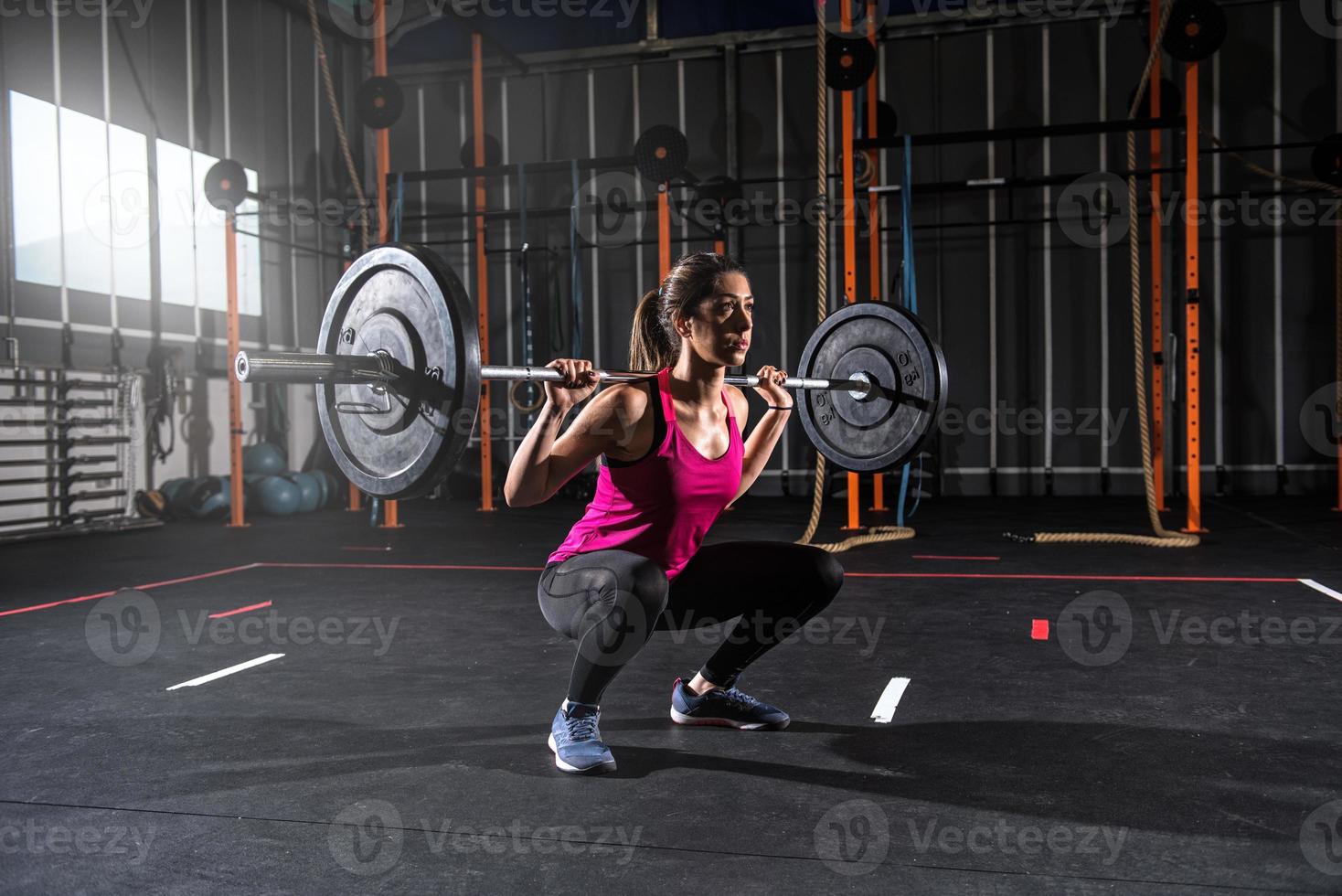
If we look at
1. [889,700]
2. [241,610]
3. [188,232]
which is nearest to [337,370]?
[889,700]

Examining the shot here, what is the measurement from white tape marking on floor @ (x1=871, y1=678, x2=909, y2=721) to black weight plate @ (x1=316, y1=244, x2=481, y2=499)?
43.3 inches

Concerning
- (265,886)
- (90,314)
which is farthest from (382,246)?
(90,314)

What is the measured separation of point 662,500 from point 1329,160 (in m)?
6.65

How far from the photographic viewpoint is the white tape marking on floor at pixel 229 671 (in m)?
2.60

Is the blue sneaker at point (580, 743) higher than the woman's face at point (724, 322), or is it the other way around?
the woman's face at point (724, 322)

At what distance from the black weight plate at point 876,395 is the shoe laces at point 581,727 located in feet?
4.90

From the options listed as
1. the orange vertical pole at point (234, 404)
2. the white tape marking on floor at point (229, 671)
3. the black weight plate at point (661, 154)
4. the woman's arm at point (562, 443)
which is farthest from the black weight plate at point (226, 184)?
the woman's arm at point (562, 443)

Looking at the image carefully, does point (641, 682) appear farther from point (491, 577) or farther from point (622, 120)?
point (622, 120)

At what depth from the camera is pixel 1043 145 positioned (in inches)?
323

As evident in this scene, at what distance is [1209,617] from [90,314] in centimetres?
669

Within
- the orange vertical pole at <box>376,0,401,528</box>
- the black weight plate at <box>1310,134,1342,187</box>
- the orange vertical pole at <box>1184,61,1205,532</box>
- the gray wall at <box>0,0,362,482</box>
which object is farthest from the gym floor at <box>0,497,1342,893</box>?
the black weight plate at <box>1310,134,1342,187</box>

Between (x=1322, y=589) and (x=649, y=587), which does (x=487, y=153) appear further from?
(x=649, y=587)

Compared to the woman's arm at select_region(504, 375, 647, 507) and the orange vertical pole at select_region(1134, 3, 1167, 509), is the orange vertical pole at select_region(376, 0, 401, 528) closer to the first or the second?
the orange vertical pole at select_region(1134, 3, 1167, 509)

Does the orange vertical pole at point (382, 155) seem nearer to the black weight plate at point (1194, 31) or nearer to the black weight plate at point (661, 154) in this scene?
the black weight plate at point (661, 154)
